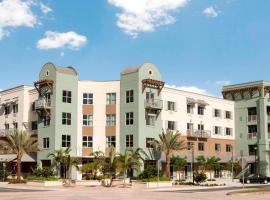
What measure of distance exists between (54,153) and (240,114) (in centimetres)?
3659

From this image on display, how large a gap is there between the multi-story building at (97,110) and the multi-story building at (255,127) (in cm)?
1779

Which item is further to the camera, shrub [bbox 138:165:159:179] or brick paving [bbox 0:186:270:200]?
shrub [bbox 138:165:159:179]

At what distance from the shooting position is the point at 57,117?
63531 millimetres

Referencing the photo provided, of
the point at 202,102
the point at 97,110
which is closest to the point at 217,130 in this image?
the point at 202,102

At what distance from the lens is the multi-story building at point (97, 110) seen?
210ft

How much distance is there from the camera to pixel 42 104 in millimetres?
64250

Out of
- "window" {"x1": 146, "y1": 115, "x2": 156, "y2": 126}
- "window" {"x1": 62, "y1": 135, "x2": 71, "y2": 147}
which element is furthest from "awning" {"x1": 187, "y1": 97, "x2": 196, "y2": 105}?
"window" {"x1": 62, "y1": 135, "x2": 71, "y2": 147}

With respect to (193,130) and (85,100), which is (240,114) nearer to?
(193,130)

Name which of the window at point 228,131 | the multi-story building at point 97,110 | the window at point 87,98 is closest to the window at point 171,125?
the multi-story building at point 97,110

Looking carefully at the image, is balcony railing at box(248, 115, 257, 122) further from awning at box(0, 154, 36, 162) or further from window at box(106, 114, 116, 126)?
awning at box(0, 154, 36, 162)

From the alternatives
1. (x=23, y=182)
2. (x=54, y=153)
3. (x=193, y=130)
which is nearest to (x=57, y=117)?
(x=54, y=153)

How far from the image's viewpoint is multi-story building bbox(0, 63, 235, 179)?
2525 inches

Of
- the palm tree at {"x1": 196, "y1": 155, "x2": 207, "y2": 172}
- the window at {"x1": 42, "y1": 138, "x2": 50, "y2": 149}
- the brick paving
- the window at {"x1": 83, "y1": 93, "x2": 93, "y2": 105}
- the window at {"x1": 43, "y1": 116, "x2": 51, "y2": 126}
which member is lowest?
the brick paving

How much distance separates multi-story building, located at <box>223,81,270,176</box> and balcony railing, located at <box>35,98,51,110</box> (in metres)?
33.1
